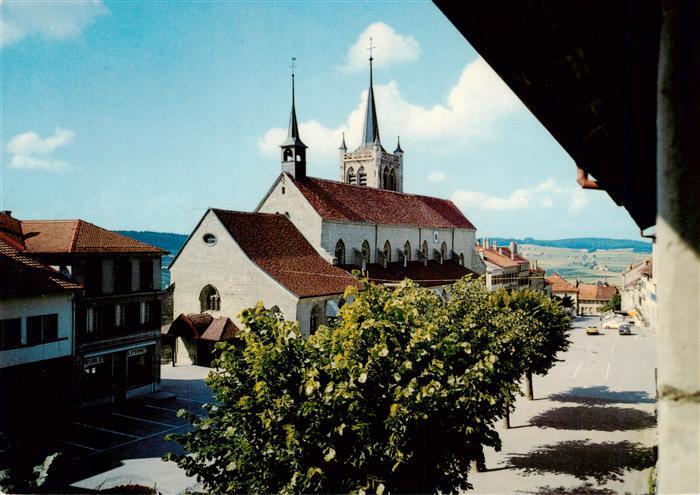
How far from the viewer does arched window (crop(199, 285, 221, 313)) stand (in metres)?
36.8

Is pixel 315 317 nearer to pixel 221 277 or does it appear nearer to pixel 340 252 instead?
pixel 221 277

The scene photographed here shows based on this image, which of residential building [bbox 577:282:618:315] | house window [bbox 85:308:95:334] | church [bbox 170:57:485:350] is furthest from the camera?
residential building [bbox 577:282:618:315]

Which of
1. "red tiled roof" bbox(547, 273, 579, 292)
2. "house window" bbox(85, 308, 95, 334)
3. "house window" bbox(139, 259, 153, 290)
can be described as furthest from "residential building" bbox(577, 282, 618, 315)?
"house window" bbox(85, 308, 95, 334)

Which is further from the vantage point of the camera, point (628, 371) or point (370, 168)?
point (370, 168)

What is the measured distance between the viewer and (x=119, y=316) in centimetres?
2789

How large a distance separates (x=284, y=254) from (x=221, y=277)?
477 cm

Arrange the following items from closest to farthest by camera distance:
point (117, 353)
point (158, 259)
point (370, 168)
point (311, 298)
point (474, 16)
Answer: point (474, 16), point (117, 353), point (158, 259), point (311, 298), point (370, 168)

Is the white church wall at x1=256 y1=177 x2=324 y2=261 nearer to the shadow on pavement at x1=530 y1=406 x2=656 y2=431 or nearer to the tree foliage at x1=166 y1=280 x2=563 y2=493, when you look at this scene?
the shadow on pavement at x1=530 y1=406 x2=656 y2=431

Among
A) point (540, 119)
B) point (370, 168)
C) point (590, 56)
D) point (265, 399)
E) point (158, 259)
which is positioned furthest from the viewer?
point (370, 168)

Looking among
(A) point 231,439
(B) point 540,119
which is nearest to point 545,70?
(B) point 540,119

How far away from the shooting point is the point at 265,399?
8.43 m

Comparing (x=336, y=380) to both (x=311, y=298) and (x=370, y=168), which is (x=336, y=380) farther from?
(x=370, y=168)

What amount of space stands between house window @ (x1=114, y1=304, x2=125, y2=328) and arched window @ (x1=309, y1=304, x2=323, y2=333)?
1141 centimetres

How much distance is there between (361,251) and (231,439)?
36845 millimetres
